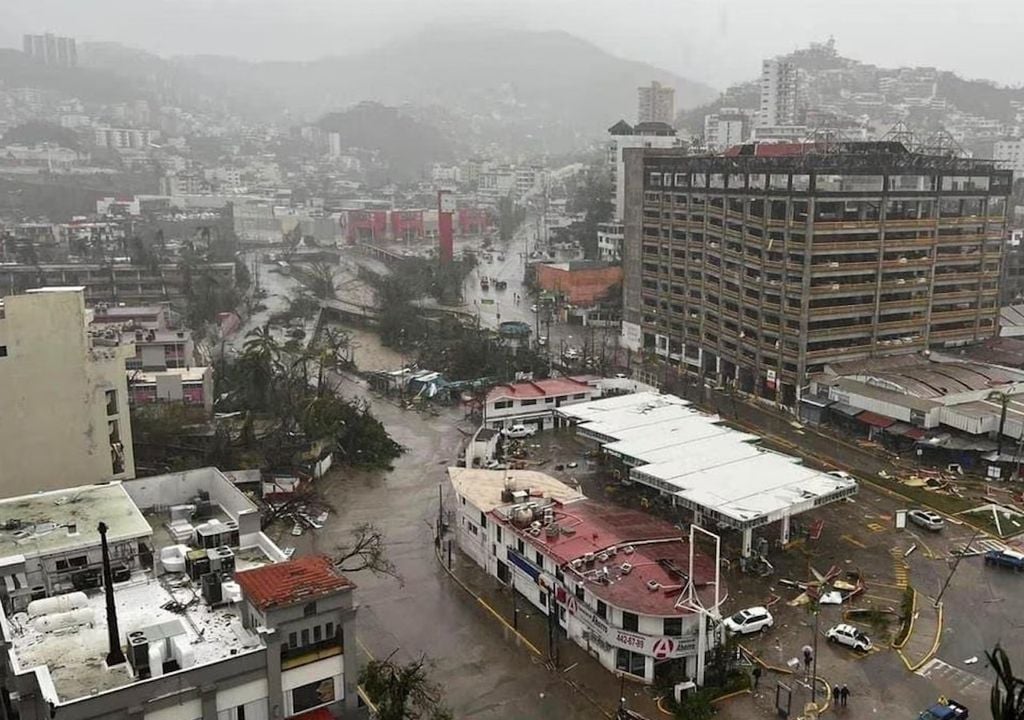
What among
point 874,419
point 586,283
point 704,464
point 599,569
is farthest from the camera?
point 586,283

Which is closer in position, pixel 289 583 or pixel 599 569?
pixel 289 583

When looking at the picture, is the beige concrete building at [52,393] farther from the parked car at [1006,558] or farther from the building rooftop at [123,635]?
the parked car at [1006,558]

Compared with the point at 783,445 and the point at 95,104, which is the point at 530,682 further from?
the point at 95,104

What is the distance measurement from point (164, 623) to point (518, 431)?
15.2m

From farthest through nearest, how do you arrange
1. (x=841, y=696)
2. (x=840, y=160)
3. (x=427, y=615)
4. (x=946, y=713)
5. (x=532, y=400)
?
(x=532, y=400) → (x=840, y=160) → (x=427, y=615) → (x=841, y=696) → (x=946, y=713)

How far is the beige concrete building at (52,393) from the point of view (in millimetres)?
15102

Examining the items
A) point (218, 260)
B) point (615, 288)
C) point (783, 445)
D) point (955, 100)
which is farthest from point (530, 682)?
point (955, 100)

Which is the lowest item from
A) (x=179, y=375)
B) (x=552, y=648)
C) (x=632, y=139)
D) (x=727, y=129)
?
(x=552, y=648)

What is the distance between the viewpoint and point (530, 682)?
1267 cm

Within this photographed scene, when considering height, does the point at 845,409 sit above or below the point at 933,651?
above

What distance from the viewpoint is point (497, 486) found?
56.1 ft

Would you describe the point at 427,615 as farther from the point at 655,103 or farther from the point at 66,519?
the point at 655,103

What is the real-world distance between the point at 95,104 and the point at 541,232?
10179 cm

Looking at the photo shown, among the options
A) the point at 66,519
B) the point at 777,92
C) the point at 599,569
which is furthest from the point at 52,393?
the point at 777,92
